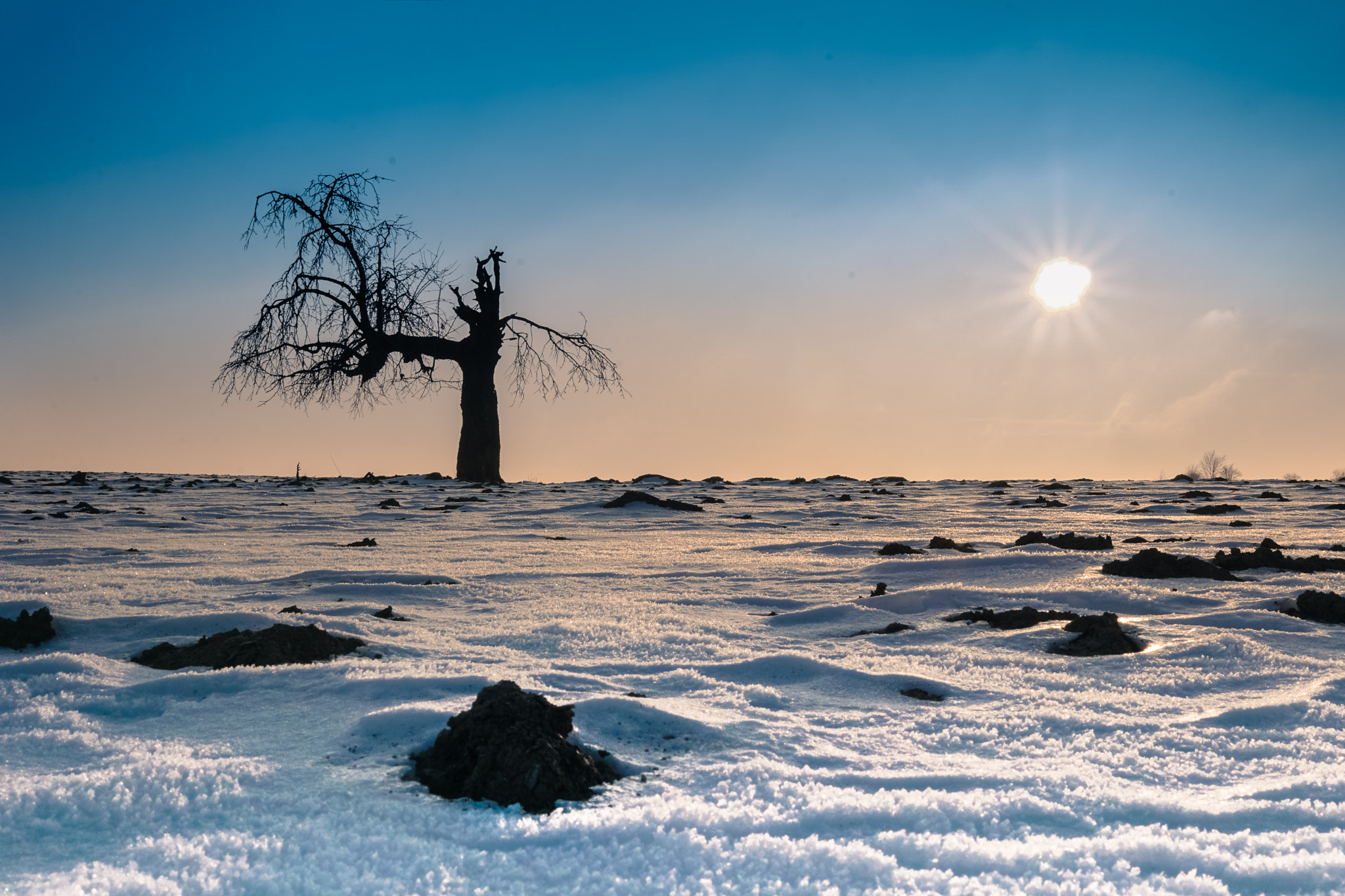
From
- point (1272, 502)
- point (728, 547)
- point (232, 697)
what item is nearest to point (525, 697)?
point (232, 697)

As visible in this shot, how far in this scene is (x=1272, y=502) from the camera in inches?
326

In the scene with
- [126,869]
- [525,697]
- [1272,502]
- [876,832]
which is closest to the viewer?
[126,869]

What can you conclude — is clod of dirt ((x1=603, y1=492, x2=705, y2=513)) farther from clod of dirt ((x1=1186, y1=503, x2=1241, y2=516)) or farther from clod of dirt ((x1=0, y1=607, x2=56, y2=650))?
clod of dirt ((x1=0, y1=607, x2=56, y2=650))

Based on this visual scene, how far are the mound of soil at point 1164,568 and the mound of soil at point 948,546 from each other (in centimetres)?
94

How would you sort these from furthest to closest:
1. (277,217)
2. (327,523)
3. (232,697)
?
(277,217)
(327,523)
(232,697)

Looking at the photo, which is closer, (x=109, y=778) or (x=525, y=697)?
(x=109, y=778)

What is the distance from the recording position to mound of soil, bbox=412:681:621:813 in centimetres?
190

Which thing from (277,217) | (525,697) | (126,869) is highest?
(277,217)

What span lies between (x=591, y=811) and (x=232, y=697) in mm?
1280

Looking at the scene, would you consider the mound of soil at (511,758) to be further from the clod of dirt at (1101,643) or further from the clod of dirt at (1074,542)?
the clod of dirt at (1074,542)

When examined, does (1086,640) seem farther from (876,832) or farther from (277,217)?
(277,217)

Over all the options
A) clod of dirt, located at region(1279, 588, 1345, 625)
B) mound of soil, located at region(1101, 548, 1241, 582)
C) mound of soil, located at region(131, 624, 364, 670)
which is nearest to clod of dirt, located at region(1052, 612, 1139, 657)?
clod of dirt, located at region(1279, 588, 1345, 625)

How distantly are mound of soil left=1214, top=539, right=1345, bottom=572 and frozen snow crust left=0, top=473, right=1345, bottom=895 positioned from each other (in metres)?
0.09

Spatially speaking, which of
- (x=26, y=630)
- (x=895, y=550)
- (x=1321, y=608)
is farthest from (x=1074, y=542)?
(x=26, y=630)
